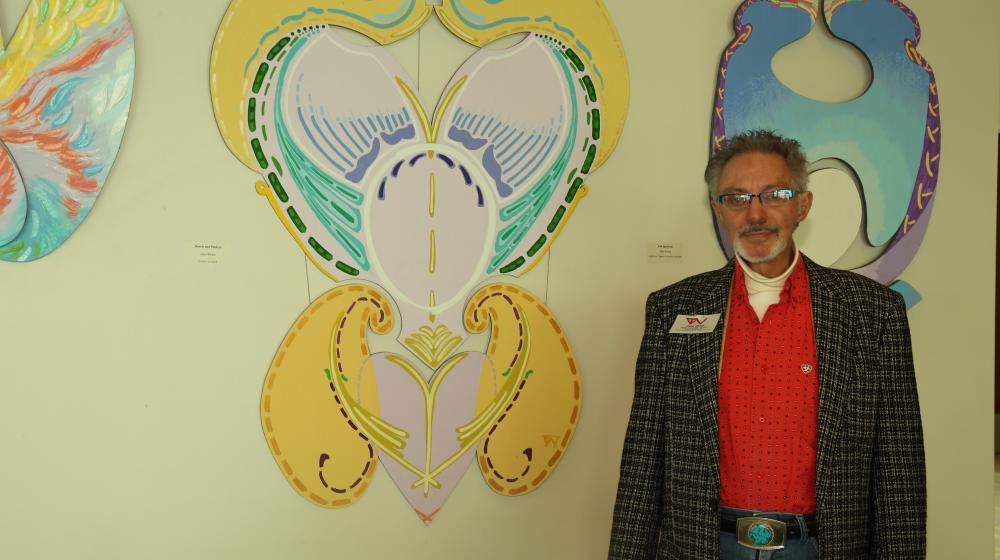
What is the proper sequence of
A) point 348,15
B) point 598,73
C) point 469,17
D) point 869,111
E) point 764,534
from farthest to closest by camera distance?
point 869,111 < point 598,73 < point 469,17 < point 348,15 < point 764,534

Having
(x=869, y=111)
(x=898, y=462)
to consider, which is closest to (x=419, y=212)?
(x=898, y=462)

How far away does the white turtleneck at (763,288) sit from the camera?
208 cm

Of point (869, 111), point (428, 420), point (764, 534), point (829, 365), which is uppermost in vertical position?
point (869, 111)

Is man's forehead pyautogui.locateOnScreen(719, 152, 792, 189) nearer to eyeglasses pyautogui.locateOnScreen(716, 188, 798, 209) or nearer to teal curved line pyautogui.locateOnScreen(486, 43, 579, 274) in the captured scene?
eyeglasses pyautogui.locateOnScreen(716, 188, 798, 209)

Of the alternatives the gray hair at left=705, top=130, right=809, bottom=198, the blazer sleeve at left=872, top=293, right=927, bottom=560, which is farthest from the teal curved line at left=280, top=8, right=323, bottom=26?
the blazer sleeve at left=872, top=293, right=927, bottom=560

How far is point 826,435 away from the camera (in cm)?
192

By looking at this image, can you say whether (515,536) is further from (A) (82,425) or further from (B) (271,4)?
(B) (271,4)

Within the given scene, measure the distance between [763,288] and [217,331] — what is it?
134 cm

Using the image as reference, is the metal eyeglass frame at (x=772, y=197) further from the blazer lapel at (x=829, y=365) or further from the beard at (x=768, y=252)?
the blazer lapel at (x=829, y=365)

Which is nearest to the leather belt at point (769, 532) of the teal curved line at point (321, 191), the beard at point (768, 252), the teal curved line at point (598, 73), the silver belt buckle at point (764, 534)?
the silver belt buckle at point (764, 534)

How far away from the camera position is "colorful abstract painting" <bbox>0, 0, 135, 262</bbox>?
2.02 metres

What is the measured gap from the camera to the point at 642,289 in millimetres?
2615

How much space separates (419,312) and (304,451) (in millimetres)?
468

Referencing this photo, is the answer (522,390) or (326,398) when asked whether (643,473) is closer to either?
(522,390)
